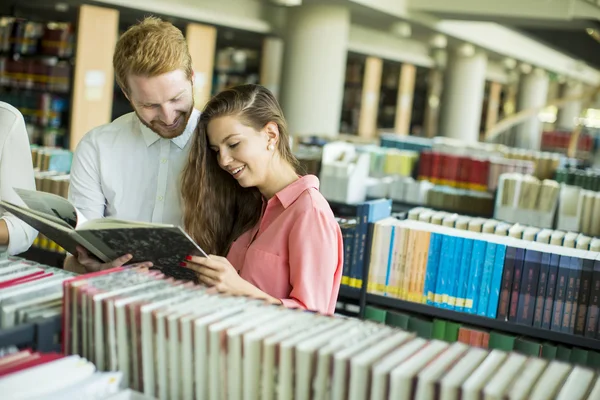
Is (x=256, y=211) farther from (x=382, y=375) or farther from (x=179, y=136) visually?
(x=382, y=375)

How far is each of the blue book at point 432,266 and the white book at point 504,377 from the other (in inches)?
84.7

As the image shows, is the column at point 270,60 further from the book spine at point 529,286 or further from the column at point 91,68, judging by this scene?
the book spine at point 529,286

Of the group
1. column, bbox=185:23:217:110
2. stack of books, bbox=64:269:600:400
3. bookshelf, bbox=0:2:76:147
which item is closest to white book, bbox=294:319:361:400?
stack of books, bbox=64:269:600:400

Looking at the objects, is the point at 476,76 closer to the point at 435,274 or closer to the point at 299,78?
the point at 299,78

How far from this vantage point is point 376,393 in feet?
3.36

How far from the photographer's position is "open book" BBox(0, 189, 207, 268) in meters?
1.39

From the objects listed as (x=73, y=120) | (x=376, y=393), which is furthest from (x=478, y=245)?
(x=73, y=120)

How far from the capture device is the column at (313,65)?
982cm

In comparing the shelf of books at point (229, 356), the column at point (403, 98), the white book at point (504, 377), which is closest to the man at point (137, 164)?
the shelf of books at point (229, 356)

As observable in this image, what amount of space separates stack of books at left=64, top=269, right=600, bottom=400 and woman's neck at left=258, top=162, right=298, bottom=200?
1.98 feet

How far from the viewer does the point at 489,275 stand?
3154 mm

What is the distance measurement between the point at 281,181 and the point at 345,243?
1667 mm

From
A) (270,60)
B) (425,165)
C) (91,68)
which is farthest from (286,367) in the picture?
(270,60)

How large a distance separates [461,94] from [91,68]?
9225 mm
